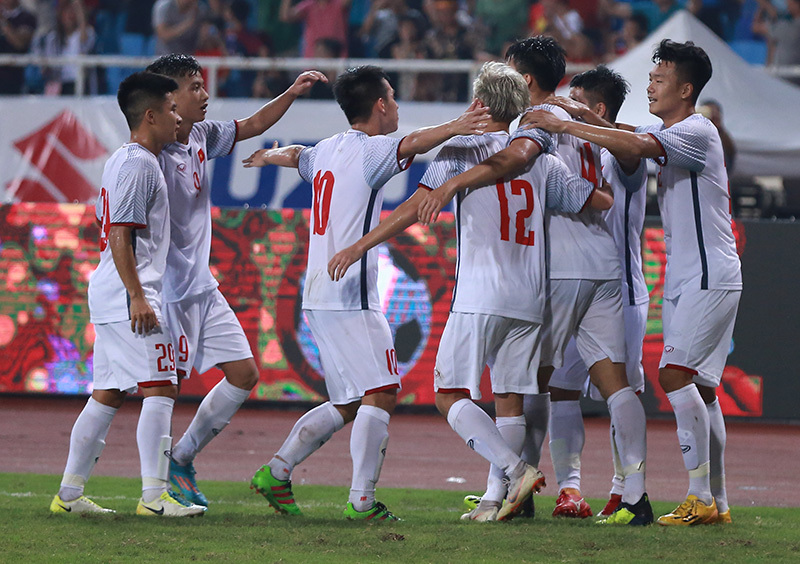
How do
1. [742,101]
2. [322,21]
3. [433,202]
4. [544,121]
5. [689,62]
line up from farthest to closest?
[322,21], [742,101], [689,62], [544,121], [433,202]

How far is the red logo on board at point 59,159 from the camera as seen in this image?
13023mm

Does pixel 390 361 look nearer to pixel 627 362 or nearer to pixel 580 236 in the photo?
pixel 580 236

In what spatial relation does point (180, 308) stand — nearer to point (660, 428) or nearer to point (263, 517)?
point (263, 517)

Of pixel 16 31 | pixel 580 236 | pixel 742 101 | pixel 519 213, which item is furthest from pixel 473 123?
pixel 16 31

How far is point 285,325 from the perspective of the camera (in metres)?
10.3

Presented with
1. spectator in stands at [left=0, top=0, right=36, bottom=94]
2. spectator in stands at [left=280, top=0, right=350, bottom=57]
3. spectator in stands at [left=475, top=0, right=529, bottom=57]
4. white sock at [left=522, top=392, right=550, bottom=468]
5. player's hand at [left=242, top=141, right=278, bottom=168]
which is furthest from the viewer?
spectator in stands at [left=0, top=0, right=36, bottom=94]

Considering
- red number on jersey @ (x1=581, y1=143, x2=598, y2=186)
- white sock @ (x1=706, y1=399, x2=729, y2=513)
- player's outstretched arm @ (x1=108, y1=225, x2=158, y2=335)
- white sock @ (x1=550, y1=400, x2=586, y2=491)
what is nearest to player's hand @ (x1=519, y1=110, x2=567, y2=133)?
red number on jersey @ (x1=581, y1=143, x2=598, y2=186)

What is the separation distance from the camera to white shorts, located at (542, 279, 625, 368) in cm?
562

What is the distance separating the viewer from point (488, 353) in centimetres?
541

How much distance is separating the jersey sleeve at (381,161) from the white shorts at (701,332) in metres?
1.55

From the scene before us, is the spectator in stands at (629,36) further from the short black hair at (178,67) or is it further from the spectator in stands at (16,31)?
the short black hair at (178,67)

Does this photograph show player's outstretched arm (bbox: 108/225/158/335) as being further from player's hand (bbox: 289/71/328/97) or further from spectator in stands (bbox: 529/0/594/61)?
spectator in stands (bbox: 529/0/594/61)

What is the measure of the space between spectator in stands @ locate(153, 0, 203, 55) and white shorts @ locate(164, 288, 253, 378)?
27.6ft

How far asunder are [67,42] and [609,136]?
10.8 m
